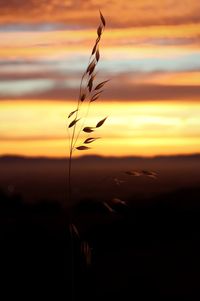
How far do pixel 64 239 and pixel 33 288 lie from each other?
65 centimetres

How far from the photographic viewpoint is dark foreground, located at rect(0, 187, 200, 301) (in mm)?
5125

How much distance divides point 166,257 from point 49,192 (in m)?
1.37

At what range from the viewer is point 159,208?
6711mm

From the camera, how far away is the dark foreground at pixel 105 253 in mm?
5125

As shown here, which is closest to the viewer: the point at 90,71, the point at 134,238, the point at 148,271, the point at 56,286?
the point at 90,71

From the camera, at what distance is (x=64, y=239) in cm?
573

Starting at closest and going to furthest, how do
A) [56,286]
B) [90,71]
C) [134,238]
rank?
[90,71]
[56,286]
[134,238]

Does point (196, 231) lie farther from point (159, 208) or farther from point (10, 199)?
point (10, 199)

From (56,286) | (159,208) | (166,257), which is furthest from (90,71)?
(159,208)

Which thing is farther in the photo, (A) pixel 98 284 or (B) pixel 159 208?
(B) pixel 159 208

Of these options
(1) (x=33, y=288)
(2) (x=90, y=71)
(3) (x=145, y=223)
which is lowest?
(1) (x=33, y=288)

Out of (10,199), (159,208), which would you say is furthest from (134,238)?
(10,199)

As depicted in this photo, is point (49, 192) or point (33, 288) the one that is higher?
point (49, 192)

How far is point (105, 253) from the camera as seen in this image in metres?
5.75
